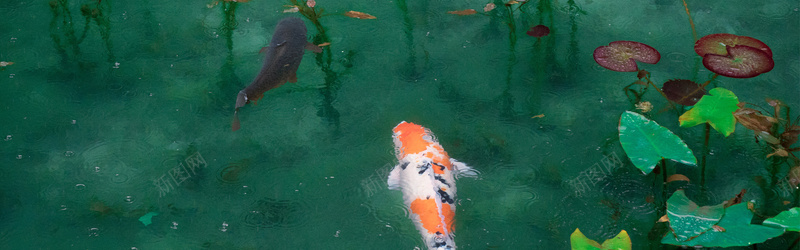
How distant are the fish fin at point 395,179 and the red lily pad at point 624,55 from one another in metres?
1.17

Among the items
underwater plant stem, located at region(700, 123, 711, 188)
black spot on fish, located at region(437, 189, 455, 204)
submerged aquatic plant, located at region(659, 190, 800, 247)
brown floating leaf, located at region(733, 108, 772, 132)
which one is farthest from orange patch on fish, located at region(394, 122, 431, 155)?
brown floating leaf, located at region(733, 108, 772, 132)

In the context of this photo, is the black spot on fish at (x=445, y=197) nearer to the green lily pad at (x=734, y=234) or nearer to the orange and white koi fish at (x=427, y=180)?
the orange and white koi fish at (x=427, y=180)

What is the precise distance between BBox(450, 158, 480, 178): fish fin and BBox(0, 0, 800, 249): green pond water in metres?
0.03

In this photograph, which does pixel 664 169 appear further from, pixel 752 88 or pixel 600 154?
pixel 752 88

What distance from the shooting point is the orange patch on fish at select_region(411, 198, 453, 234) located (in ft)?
9.59

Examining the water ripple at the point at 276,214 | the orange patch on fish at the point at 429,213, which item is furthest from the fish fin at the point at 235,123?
the orange patch on fish at the point at 429,213

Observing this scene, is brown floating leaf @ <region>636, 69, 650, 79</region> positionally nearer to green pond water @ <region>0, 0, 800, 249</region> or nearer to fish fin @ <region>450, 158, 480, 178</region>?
green pond water @ <region>0, 0, 800, 249</region>

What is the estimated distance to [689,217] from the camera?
2766 millimetres

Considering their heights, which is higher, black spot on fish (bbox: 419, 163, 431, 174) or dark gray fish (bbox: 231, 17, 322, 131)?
dark gray fish (bbox: 231, 17, 322, 131)

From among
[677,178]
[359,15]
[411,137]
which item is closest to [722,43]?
[677,178]

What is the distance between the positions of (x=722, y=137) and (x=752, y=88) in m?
0.42

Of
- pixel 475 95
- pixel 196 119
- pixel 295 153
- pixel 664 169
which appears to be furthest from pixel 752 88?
pixel 196 119

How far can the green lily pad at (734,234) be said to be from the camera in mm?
2664

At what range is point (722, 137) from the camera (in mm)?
3318
